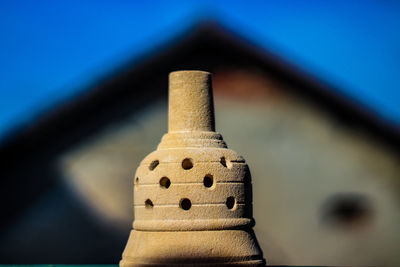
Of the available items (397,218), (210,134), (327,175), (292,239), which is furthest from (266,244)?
(210,134)

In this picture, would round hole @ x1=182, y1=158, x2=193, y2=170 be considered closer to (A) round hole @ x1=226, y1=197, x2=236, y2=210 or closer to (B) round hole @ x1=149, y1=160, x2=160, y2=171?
(B) round hole @ x1=149, y1=160, x2=160, y2=171

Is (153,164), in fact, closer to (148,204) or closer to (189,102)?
(148,204)

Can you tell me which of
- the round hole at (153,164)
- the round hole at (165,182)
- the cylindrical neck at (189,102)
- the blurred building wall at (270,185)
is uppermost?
the cylindrical neck at (189,102)

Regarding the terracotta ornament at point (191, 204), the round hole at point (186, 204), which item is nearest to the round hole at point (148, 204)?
the terracotta ornament at point (191, 204)

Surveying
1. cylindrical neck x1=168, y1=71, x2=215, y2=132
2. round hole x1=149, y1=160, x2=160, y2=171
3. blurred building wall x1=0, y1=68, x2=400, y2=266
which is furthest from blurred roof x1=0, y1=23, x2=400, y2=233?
round hole x1=149, y1=160, x2=160, y2=171

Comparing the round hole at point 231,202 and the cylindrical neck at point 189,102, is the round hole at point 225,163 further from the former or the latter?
the cylindrical neck at point 189,102

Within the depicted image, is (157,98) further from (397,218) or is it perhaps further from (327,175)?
(397,218)

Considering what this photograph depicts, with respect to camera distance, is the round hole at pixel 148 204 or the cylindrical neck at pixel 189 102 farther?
the cylindrical neck at pixel 189 102
